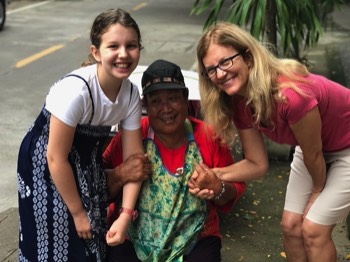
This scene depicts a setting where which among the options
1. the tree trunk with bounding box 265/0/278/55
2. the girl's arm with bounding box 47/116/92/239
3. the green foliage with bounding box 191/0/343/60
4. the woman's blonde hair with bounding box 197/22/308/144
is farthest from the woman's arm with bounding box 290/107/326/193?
the tree trunk with bounding box 265/0/278/55

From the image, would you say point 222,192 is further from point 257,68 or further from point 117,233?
point 257,68

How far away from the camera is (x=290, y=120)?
8.01 ft

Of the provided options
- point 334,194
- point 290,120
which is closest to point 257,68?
point 290,120

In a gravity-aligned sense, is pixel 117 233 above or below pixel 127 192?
below

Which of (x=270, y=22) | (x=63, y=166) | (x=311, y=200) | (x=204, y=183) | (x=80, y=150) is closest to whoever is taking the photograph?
(x=63, y=166)

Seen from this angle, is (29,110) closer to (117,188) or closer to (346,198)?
(117,188)

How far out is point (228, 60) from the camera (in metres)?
2.47

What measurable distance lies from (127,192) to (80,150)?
33 centimetres

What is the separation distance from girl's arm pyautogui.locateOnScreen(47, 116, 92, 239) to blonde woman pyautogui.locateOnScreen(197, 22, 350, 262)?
70 cm

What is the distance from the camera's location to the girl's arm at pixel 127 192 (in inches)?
101

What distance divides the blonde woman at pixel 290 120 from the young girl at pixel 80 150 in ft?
1.27

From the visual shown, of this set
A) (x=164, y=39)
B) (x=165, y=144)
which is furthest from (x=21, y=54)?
(x=165, y=144)

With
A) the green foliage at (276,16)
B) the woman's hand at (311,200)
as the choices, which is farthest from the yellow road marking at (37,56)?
the woman's hand at (311,200)

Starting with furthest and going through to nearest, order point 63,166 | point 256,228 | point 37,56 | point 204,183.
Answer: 1. point 37,56
2. point 256,228
3. point 204,183
4. point 63,166
